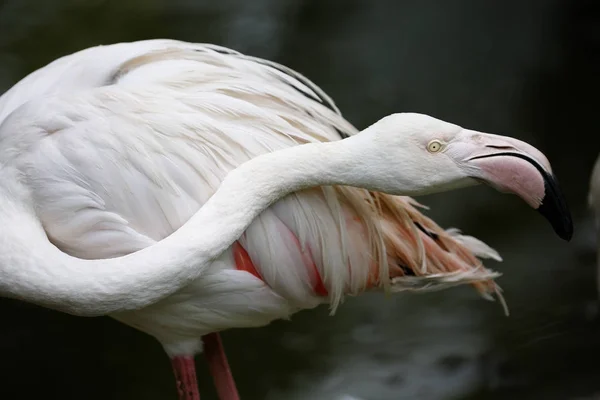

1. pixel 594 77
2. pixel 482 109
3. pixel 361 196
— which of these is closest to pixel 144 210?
pixel 361 196

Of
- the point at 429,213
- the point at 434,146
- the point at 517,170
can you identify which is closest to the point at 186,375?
the point at 434,146

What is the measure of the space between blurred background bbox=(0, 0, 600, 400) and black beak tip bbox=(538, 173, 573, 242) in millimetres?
1458

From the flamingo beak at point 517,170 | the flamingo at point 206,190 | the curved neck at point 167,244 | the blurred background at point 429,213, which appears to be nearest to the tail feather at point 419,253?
the flamingo at point 206,190

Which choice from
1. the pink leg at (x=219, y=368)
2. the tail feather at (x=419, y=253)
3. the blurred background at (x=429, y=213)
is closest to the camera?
the tail feather at (x=419, y=253)

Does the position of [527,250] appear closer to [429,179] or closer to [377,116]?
[377,116]

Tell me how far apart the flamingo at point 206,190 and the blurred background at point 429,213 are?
1146 millimetres

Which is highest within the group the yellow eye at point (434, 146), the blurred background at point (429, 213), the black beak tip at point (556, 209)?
the yellow eye at point (434, 146)

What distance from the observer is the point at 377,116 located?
187 inches

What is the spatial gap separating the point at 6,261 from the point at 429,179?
1052 mm

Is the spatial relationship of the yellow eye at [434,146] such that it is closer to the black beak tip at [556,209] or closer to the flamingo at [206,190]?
the flamingo at [206,190]

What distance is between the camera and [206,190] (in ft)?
7.54

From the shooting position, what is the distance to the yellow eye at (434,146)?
2178mm

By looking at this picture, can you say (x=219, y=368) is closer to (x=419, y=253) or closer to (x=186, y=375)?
(x=186, y=375)

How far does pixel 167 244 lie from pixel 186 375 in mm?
630
